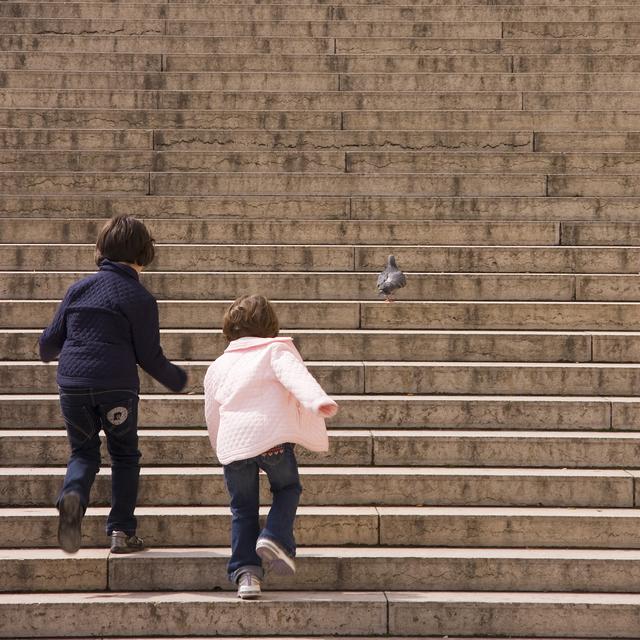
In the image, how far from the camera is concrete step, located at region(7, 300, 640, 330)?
23.3 feet

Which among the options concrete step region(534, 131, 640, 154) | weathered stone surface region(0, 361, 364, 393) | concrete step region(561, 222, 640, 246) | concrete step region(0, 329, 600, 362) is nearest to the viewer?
weathered stone surface region(0, 361, 364, 393)

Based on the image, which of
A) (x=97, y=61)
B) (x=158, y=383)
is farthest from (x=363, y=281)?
(x=97, y=61)

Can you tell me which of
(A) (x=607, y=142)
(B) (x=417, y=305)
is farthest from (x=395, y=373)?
(A) (x=607, y=142)

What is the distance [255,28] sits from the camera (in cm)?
1116

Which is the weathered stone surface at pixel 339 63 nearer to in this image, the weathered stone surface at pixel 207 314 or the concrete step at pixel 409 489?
the weathered stone surface at pixel 207 314

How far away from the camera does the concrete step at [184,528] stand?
5.42m

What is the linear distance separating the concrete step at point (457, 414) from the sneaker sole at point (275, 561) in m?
1.62

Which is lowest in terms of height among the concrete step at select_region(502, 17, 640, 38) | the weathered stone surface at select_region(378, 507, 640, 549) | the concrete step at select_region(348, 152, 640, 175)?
the weathered stone surface at select_region(378, 507, 640, 549)

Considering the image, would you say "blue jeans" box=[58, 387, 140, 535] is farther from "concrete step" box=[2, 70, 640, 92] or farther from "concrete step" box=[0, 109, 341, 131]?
"concrete step" box=[2, 70, 640, 92]

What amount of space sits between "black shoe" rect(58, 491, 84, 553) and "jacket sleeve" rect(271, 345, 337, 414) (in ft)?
3.58

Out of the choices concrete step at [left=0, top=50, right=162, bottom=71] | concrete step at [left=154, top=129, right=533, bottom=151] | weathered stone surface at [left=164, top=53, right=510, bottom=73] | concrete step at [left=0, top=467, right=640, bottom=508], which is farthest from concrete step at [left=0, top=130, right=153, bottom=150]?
concrete step at [left=0, top=467, right=640, bottom=508]

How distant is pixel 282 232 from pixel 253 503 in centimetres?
346

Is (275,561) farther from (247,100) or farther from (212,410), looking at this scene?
(247,100)

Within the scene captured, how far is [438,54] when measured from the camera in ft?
35.4
